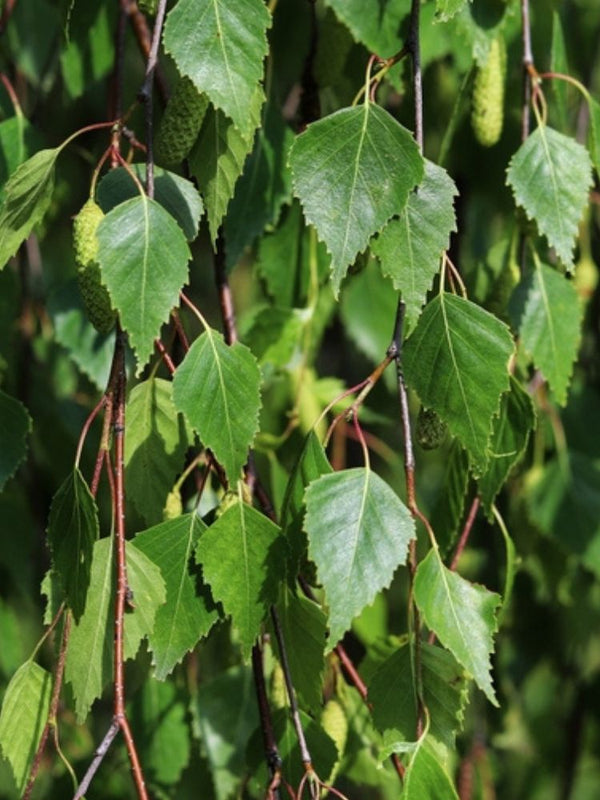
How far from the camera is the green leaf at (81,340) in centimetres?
138

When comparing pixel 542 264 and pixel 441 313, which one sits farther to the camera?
pixel 542 264

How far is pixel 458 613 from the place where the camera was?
89cm

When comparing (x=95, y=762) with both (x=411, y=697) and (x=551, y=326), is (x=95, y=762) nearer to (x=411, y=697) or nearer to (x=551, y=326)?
(x=411, y=697)

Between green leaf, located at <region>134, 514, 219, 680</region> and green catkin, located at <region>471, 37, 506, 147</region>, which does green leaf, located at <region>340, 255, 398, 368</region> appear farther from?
green leaf, located at <region>134, 514, 219, 680</region>

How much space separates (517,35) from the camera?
1.39m

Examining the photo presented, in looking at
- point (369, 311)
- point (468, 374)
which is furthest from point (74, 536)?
point (369, 311)

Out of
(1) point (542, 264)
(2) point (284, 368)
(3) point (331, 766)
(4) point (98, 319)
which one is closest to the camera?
(4) point (98, 319)

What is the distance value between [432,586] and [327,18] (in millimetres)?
626

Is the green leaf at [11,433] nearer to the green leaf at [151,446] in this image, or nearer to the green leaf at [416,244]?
the green leaf at [151,446]

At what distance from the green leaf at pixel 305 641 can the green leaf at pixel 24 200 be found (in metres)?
0.30

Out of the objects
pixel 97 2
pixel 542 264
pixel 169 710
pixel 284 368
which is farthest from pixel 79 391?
pixel 542 264

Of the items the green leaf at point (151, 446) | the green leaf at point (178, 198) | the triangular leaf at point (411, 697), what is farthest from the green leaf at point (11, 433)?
the triangular leaf at point (411, 697)

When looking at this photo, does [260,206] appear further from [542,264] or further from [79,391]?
[79,391]

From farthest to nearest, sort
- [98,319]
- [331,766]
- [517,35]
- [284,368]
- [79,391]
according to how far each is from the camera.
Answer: [79,391] < [284,368] < [517,35] < [331,766] < [98,319]
